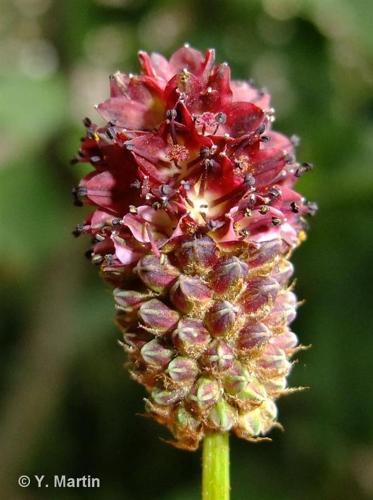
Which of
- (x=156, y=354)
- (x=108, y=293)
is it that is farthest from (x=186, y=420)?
Result: (x=108, y=293)

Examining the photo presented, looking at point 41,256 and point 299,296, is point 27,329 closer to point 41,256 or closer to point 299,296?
point 41,256

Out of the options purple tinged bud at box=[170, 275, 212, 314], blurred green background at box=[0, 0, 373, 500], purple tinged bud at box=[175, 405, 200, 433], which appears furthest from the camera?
blurred green background at box=[0, 0, 373, 500]

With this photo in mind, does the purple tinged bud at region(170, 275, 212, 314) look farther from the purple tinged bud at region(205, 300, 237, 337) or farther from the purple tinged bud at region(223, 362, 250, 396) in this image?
the purple tinged bud at region(223, 362, 250, 396)

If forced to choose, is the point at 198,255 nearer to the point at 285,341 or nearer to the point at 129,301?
the point at 129,301

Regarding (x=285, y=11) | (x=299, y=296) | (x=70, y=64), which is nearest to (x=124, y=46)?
(x=70, y=64)

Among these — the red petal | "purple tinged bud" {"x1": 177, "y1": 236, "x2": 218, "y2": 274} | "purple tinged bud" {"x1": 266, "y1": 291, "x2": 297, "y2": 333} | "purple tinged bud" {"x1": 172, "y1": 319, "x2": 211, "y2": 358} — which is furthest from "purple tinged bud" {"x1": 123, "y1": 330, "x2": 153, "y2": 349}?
the red petal

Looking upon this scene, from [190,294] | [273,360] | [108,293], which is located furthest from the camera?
[108,293]
